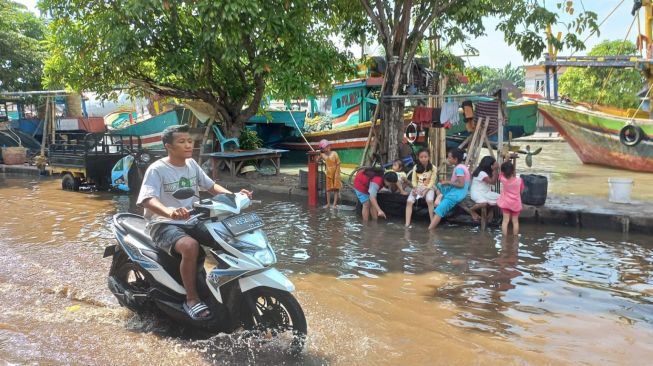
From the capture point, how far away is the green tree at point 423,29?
10336 millimetres

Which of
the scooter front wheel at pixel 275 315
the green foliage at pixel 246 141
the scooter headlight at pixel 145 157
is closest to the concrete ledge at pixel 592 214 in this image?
the scooter front wheel at pixel 275 315

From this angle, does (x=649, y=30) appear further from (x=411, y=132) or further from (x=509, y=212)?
(x=509, y=212)

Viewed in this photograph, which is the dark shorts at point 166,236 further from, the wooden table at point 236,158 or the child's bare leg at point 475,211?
the wooden table at point 236,158

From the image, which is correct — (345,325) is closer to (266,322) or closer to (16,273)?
(266,322)

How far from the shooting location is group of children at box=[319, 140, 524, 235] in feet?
26.1

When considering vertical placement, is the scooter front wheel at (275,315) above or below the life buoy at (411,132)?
below

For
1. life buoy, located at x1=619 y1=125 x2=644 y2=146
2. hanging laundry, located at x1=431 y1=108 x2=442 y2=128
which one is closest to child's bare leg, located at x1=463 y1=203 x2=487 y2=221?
hanging laundry, located at x1=431 y1=108 x2=442 y2=128

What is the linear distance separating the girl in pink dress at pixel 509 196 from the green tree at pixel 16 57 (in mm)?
20635

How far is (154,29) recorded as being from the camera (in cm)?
1245

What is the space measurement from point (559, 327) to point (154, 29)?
11121mm

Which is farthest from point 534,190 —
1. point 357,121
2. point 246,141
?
point 357,121

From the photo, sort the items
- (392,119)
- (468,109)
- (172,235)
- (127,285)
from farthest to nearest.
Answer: (392,119), (468,109), (127,285), (172,235)

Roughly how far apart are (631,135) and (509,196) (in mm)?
11171

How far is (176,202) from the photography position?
435 centimetres
